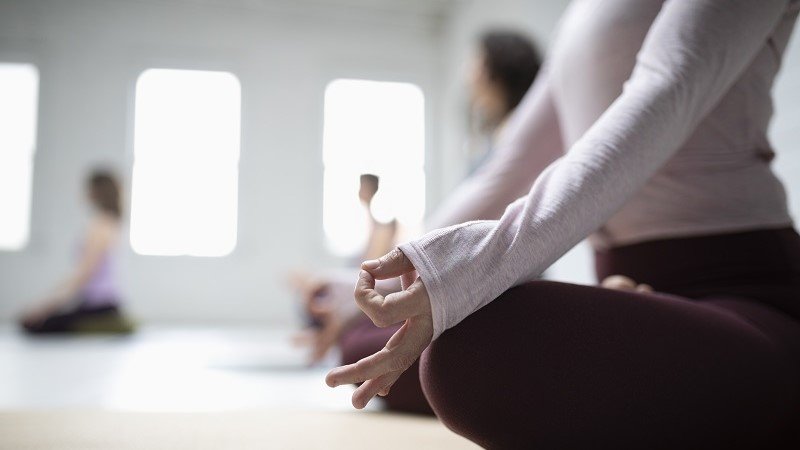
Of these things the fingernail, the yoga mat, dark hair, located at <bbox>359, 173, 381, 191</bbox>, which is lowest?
dark hair, located at <bbox>359, 173, 381, 191</bbox>

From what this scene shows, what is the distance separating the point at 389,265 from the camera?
21.5 inches

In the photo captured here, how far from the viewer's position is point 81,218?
21.4 feet

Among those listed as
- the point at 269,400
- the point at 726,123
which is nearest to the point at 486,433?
the point at 726,123

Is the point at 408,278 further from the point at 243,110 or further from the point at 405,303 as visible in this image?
the point at 243,110

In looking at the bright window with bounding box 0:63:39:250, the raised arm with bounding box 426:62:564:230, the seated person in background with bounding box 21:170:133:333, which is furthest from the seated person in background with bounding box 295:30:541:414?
the bright window with bounding box 0:63:39:250

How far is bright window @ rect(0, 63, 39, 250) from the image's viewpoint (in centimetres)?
631

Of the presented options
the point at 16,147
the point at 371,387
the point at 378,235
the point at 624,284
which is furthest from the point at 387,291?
the point at 16,147

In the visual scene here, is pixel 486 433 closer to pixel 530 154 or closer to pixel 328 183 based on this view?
pixel 530 154

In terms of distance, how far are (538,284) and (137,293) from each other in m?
6.56

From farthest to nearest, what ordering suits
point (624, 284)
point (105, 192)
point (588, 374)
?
point (105, 192), point (624, 284), point (588, 374)

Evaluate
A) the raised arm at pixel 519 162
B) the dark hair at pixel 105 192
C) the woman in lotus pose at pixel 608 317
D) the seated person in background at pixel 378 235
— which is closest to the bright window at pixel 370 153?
the seated person in background at pixel 378 235

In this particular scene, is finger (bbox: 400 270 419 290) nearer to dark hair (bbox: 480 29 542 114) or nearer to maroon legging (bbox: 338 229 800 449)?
maroon legging (bbox: 338 229 800 449)

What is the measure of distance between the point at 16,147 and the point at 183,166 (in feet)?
5.26

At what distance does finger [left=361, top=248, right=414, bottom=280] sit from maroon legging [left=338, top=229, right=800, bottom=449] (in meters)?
0.09
